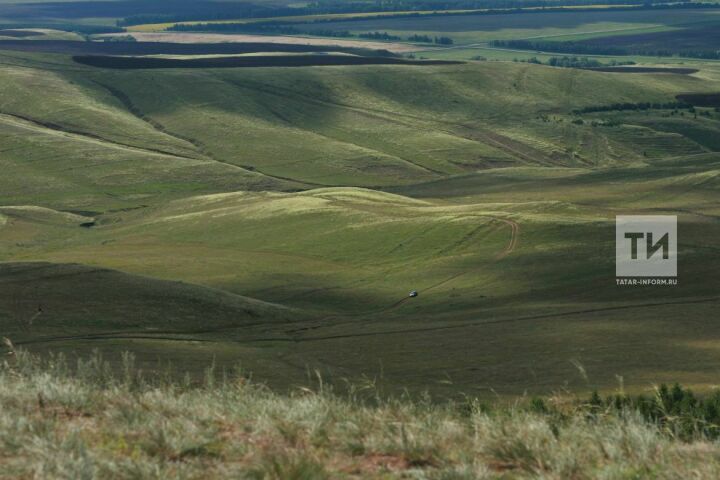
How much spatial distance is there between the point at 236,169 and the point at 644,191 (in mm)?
66597

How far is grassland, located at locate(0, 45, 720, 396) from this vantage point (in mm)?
56906

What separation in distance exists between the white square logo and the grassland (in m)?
1.33

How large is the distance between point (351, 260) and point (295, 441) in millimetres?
90815

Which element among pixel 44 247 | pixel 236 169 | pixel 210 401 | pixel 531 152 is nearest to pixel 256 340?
pixel 210 401

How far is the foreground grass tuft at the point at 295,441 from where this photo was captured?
42.2 feet

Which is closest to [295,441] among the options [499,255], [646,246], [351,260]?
[646,246]

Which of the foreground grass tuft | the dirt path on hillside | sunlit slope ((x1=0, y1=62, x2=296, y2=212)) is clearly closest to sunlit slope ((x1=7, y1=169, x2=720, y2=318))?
the dirt path on hillside

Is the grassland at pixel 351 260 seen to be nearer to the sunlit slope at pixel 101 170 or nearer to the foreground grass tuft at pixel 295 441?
the sunlit slope at pixel 101 170

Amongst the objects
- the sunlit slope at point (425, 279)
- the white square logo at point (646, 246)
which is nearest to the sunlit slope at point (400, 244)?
the sunlit slope at point (425, 279)

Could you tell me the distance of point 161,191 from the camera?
160 m

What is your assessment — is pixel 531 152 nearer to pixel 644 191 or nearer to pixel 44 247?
pixel 644 191

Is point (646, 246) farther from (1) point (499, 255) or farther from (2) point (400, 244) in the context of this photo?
(2) point (400, 244)

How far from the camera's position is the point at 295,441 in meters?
14.5

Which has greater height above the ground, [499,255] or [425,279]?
[499,255]
